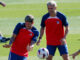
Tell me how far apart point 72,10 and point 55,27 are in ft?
63.1

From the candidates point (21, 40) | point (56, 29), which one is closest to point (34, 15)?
point (56, 29)

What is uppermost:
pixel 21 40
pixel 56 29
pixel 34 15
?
pixel 56 29

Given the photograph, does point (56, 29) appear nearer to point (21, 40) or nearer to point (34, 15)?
point (21, 40)

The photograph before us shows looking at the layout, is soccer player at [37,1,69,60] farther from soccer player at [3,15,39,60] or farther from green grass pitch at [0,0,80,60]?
green grass pitch at [0,0,80,60]

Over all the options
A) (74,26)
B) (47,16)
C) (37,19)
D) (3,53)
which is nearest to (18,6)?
(37,19)

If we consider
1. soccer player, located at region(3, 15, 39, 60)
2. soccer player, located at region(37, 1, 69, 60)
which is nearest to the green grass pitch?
soccer player, located at region(37, 1, 69, 60)

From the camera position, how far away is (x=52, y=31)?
38.2ft

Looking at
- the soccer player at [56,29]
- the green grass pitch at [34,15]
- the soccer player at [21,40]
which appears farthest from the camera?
the green grass pitch at [34,15]

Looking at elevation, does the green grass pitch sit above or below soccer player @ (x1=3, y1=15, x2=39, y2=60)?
below

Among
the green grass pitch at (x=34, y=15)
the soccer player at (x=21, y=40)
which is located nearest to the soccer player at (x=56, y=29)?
the soccer player at (x=21, y=40)

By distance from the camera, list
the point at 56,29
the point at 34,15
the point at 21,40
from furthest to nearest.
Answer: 1. the point at 34,15
2. the point at 56,29
3. the point at 21,40

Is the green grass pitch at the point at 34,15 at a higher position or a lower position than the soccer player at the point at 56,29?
lower

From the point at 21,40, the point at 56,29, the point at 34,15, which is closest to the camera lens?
the point at 21,40

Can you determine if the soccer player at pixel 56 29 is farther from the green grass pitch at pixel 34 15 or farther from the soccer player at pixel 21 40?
the green grass pitch at pixel 34 15
